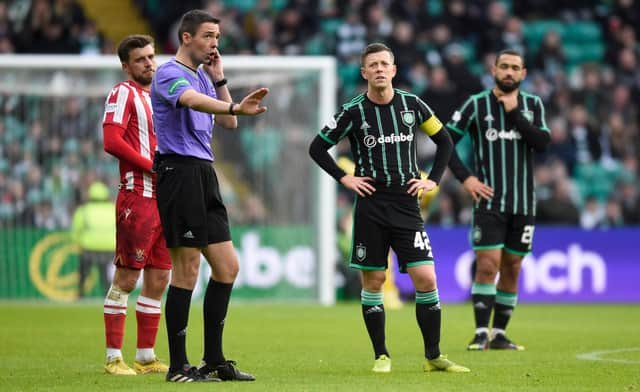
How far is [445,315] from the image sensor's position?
1412 cm

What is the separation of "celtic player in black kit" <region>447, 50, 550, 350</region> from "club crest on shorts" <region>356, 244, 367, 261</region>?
2.20m

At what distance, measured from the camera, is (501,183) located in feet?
32.6

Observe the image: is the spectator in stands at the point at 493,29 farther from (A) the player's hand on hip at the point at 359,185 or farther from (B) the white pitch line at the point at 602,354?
(A) the player's hand on hip at the point at 359,185

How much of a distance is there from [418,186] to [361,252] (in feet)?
1.86

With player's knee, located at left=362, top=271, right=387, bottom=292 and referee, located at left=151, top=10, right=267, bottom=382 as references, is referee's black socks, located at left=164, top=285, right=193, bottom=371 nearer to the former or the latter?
referee, located at left=151, top=10, right=267, bottom=382

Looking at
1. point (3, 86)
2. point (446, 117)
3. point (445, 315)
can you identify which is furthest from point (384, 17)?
point (445, 315)

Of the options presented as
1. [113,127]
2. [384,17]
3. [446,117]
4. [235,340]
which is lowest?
[235,340]

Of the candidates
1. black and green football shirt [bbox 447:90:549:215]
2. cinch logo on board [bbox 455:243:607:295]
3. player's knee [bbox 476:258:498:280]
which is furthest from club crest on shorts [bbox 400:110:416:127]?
cinch logo on board [bbox 455:243:607:295]

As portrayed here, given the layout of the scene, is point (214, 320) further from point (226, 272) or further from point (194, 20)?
point (194, 20)

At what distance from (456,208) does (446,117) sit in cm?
166

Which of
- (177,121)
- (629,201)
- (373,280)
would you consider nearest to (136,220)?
(177,121)

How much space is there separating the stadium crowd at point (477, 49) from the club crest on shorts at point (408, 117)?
1057cm

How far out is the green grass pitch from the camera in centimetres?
716

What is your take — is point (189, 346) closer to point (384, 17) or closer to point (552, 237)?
point (552, 237)
